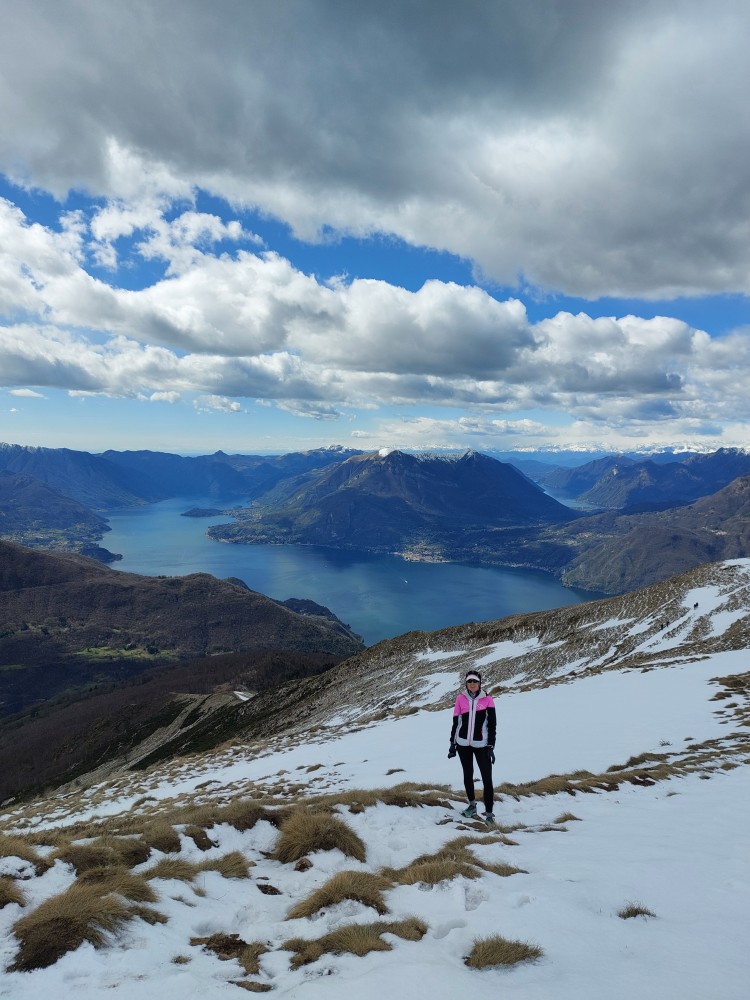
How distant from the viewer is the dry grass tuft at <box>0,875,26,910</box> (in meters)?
6.03

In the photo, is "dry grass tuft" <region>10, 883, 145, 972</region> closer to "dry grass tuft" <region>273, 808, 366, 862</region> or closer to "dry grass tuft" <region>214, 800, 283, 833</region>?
"dry grass tuft" <region>273, 808, 366, 862</region>

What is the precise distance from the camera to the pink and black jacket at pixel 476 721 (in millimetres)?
11469

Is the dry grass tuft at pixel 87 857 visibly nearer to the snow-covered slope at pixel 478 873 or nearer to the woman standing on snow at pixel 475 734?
the snow-covered slope at pixel 478 873

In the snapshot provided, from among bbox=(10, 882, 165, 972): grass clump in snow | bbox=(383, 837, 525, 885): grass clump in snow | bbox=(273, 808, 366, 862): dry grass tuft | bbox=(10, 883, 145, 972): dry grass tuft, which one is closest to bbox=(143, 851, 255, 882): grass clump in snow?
bbox=(273, 808, 366, 862): dry grass tuft

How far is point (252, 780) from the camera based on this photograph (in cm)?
2173

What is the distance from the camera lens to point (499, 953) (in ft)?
16.5

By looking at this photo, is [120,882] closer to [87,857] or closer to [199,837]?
[87,857]

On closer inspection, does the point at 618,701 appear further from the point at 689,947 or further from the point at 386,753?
the point at 689,947

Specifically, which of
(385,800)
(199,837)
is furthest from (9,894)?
(385,800)

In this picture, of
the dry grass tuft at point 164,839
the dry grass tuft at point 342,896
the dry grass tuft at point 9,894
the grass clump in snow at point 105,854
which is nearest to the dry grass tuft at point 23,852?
the grass clump in snow at point 105,854

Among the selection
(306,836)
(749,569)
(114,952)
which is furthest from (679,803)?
(749,569)

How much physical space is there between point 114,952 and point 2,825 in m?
33.5

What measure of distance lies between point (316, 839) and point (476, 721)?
4555 mm

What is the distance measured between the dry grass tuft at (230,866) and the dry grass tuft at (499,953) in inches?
182
